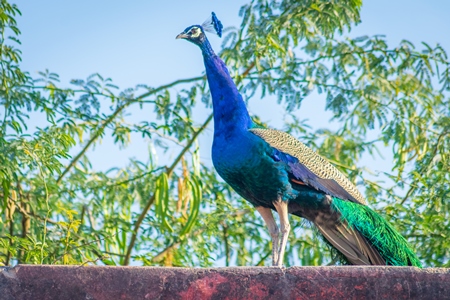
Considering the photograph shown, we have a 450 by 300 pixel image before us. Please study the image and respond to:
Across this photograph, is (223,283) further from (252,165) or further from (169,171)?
(169,171)

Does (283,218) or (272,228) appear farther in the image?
(272,228)

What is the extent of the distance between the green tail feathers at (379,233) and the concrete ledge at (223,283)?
172 centimetres

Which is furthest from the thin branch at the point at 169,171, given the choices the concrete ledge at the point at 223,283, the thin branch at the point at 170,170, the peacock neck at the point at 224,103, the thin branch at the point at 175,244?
the concrete ledge at the point at 223,283

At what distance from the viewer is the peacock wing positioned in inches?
148

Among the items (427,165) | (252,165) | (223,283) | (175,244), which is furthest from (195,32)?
(223,283)

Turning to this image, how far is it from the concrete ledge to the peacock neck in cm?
177

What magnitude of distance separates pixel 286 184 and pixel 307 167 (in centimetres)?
17

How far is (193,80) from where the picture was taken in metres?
5.32

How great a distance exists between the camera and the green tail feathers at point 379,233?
3727 mm

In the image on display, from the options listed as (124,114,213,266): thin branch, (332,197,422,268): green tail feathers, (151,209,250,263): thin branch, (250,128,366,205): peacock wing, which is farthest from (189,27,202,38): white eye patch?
(151,209,250,263): thin branch

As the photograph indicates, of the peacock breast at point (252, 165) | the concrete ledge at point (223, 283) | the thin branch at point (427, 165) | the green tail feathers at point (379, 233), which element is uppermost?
the thin branch at point (427, 165)

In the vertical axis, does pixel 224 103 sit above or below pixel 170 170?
below

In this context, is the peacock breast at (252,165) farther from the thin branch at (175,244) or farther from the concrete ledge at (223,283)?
the concrete ledge at (223,283)

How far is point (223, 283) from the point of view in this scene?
1.97m
